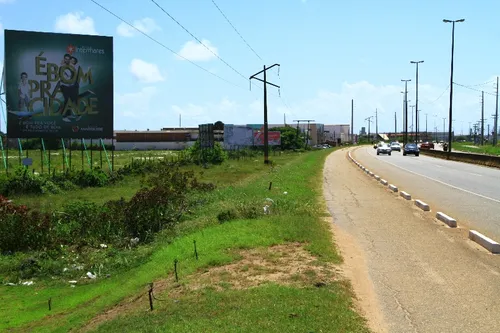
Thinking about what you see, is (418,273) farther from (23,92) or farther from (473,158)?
(473,158)

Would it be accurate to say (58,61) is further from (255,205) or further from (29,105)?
(255,205)

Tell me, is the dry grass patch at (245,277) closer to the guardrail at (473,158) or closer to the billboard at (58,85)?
the billboard at (58,85)

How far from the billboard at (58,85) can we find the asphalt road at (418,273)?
1795 cm

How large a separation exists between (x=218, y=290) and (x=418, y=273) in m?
2.96

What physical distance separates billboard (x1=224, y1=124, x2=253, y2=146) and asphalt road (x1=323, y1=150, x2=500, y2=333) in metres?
56.8

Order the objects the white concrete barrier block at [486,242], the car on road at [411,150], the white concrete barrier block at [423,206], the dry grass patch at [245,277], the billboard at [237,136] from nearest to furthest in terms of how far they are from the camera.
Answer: the dry grass patch at [245,277], the white concrete barrier block at [486,242], the white concrete barrier block at [423,206], the car on road at [411,150], the billboard at [237,136]

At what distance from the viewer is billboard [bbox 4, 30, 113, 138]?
86.5 ft

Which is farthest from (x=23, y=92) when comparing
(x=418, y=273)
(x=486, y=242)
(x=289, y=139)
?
(x=289, y=139)

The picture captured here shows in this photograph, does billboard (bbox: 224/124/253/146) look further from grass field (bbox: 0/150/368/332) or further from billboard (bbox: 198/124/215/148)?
grass field (bbox: 0/150/368/332)

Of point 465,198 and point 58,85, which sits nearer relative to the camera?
point 465,198

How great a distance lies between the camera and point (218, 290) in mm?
6828

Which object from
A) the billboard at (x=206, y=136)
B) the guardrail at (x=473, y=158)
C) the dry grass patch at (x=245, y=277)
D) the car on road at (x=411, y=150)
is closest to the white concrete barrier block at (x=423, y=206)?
the dry grass patch at (x=245, y=277)

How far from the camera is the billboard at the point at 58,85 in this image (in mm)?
26359

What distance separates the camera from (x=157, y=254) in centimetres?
999
